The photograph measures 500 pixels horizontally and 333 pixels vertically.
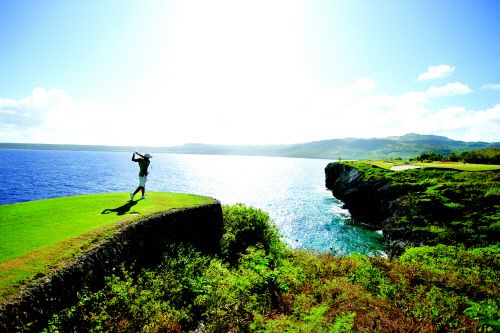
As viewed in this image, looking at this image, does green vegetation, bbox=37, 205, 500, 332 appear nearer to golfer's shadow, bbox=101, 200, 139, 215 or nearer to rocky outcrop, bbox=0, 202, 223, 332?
rocky outcrop, bbox=0, 202, 223, 332

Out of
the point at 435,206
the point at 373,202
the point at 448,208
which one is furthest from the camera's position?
the point at 373,202

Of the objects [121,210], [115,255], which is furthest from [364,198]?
[115,255]

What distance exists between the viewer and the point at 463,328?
721cm

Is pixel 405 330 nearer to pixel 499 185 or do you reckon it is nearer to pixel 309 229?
pixel 499 185

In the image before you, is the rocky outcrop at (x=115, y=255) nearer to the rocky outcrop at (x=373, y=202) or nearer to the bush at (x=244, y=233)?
the bush at (x=244, y=233)

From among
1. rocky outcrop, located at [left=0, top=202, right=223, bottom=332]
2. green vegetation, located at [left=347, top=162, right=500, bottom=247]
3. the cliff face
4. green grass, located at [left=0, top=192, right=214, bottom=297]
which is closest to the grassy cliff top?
green vegetation, located at [left=347, top=162, right=500, bottom=247]

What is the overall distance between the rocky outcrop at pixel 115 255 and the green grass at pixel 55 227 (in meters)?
0.45

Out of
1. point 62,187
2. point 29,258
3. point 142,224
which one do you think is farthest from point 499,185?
point 62,187

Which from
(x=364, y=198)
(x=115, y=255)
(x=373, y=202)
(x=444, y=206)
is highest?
(x=115, y=255)

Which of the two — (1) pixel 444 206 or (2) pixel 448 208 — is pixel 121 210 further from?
(1) pixel 444 206

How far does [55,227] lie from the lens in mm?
12531

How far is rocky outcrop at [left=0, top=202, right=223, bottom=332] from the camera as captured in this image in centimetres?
776

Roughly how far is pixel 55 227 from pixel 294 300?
38.1ft

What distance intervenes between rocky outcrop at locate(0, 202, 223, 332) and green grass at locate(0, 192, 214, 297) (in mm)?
455
